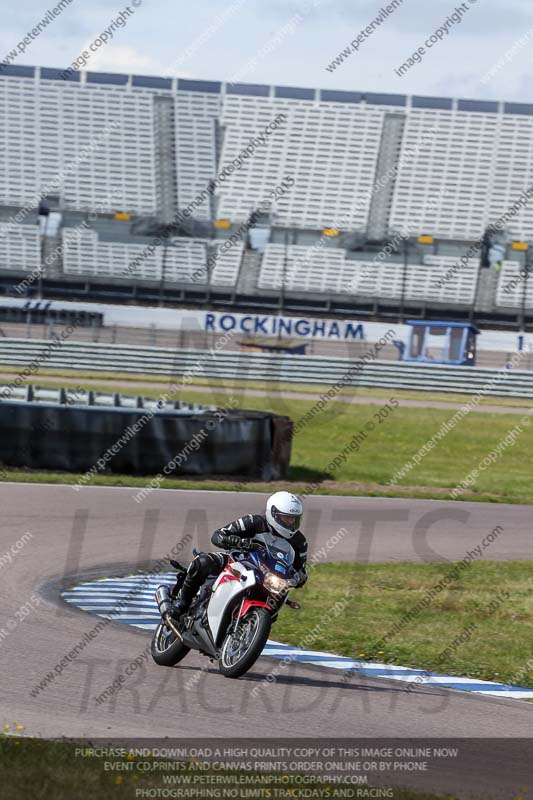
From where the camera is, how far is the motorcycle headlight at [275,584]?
754cm

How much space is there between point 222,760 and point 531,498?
1610 cm

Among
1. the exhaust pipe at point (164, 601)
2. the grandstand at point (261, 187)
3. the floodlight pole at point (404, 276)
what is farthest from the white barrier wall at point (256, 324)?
the exhaust pipe at point (164, 601)

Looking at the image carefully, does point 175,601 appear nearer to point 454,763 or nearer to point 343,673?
point 343,673

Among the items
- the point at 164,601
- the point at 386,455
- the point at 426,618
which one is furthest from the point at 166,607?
the point at 386,455

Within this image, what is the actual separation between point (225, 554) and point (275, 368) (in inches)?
1156

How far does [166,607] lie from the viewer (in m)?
8.16

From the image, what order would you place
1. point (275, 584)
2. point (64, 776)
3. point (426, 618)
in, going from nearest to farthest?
point (64, 776) → point (275, 584) → point (426, 618)

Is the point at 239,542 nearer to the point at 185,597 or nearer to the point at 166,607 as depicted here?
the point at 185,597

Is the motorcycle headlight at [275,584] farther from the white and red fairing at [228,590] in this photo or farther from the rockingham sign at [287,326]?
the rockingham sign at [287,326]

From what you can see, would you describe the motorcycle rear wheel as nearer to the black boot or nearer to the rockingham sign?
the black boot

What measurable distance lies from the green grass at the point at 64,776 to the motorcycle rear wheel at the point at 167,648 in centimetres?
241

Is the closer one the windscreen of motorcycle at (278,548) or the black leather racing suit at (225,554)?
the windscreen of motorcycle at (278,548)

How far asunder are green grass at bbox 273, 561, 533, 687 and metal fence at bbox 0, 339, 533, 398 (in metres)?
23.4

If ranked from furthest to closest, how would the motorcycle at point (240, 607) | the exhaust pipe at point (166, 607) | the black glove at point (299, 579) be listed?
the exhaust pipe at point (166, 607)
the black glove at point (299, 579)
the motorcycle at point (240, 607)
